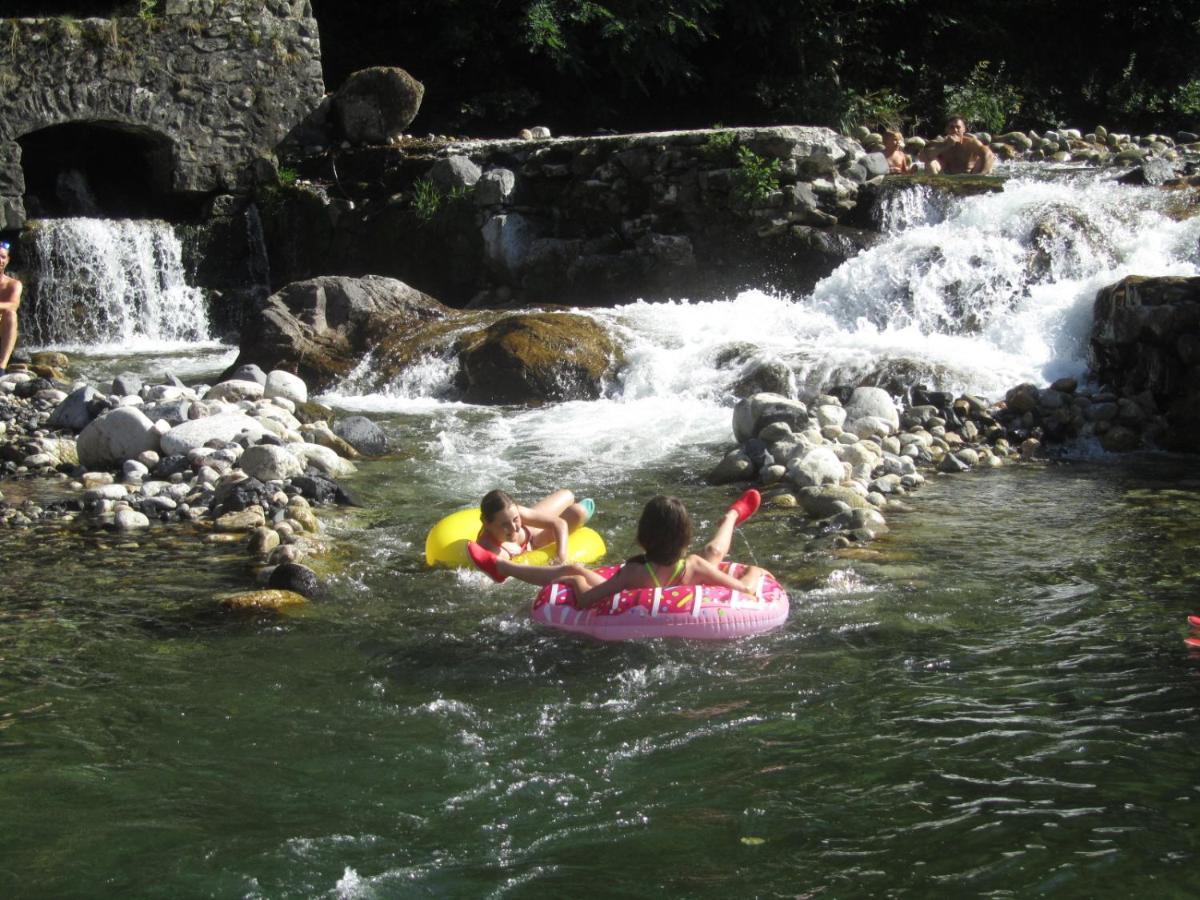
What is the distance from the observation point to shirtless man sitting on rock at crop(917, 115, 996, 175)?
51.1 ft

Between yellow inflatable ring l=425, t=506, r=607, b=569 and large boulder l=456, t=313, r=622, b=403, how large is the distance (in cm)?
455

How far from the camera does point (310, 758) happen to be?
4055 millimetres

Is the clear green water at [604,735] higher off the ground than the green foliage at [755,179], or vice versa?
the green foliage at [755,179]

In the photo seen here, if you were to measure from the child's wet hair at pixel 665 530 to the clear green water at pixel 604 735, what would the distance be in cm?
39

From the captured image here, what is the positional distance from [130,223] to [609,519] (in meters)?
10.5

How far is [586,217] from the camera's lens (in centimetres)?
1441

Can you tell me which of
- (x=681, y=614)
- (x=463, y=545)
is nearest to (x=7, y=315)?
(x=463, y=545)

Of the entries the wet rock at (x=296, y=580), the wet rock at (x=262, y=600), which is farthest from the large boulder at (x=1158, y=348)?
the wet rock at (x=262, y=600)

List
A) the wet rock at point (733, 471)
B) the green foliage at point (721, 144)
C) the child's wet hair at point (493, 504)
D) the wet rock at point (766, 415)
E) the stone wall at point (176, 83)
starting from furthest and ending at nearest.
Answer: the stone wall at point (176, 83) < the green foliage at point (721, 144) < the wet rock at point (766, 415) < the wet rock at point (733, 471) < the child's wet hair at point (493, 504)

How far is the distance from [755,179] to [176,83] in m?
7.67

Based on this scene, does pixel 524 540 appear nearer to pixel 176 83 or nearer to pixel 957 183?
pixel 957 183

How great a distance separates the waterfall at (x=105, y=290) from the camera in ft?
48.6

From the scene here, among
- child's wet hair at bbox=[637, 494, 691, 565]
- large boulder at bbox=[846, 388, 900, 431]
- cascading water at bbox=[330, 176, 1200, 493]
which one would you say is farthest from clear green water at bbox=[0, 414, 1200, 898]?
cascading water at bbox=[330, 176, 1200, 493]

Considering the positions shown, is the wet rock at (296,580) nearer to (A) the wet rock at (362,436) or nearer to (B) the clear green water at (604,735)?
(B) the clear green water at (604,735)
